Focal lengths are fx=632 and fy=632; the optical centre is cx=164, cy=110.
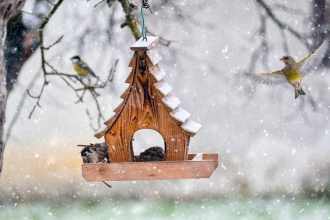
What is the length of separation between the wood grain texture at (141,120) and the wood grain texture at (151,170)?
0.22 feet

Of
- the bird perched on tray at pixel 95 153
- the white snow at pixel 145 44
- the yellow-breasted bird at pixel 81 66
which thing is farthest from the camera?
the yellow-breasted bird at pixel 81 66

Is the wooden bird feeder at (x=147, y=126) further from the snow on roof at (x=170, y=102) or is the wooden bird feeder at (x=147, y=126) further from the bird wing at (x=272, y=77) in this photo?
the bird wing at (x=272, y=77)

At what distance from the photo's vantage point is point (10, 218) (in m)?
5.86

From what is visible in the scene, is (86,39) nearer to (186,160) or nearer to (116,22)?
(116,22)

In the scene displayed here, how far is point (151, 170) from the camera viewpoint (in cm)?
239

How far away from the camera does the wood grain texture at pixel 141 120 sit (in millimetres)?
2375

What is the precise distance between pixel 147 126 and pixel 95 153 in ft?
0.88

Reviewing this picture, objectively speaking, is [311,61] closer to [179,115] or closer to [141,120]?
[179,115]

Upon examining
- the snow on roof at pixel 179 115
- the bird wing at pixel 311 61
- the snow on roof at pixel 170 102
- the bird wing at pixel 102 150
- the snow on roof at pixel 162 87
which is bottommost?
the bird wing at pixel 102 150

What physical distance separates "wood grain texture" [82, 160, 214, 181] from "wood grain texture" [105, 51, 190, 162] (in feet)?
0.22

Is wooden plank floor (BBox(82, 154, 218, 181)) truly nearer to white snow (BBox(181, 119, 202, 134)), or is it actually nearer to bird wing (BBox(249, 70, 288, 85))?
white snow (BBox(181, 119, 202, 134))

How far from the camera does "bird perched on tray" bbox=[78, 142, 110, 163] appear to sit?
2.54 metres

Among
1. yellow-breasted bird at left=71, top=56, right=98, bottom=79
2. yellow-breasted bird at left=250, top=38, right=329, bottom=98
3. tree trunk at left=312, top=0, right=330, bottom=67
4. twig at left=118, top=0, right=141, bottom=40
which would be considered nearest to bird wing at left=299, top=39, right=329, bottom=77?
yellow-breasted bird at left=250, top=38, right=329, bottom=98

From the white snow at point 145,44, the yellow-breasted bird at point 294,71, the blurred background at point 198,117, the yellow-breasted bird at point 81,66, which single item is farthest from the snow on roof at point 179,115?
the blurred background at point 198,117
